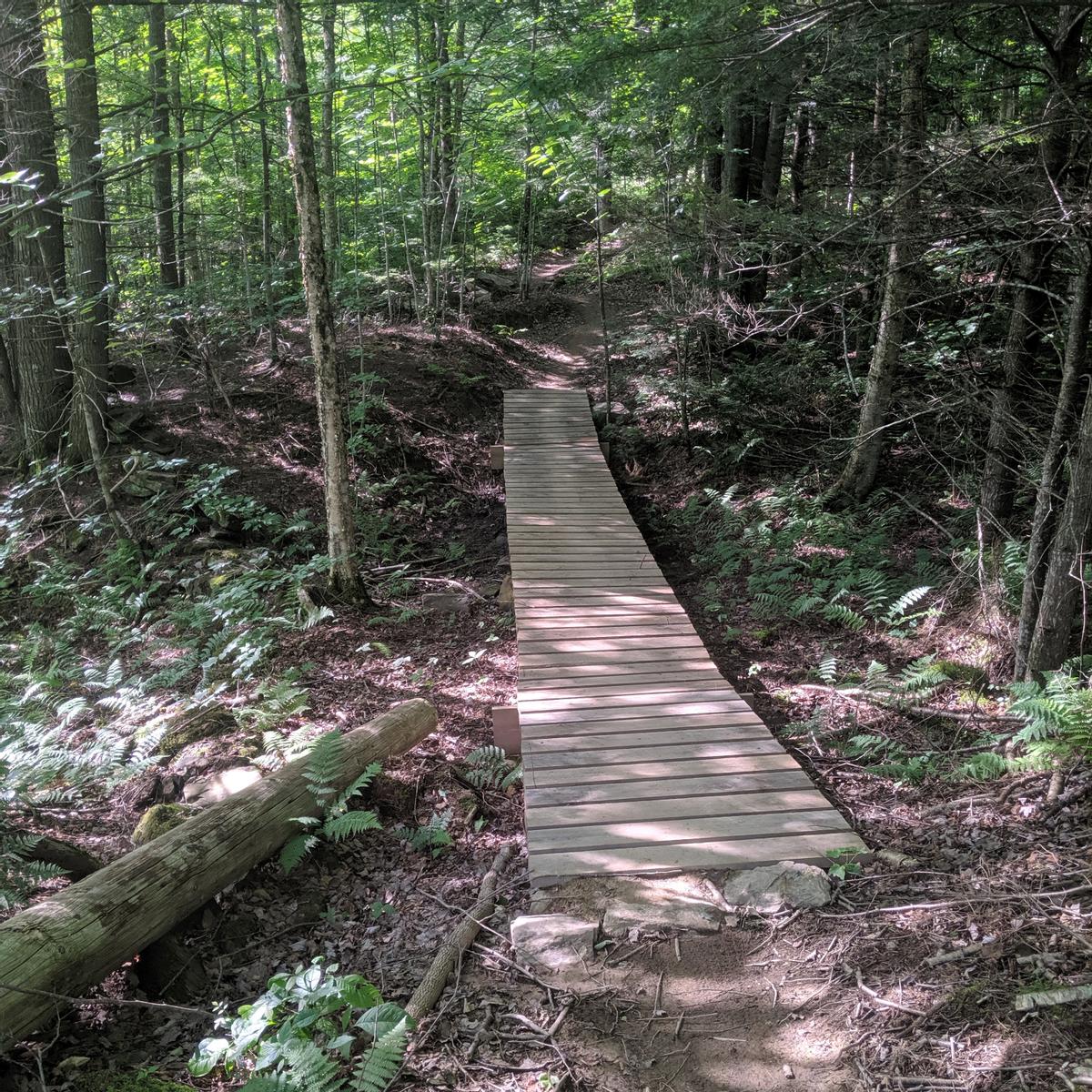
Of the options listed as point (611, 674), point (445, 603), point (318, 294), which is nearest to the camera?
point (611, 674)

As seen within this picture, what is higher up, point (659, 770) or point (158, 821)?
point (659, 770)

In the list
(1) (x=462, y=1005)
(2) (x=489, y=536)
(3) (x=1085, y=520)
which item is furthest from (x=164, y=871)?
(2) (x=489, y=536)

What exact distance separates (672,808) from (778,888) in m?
0.70

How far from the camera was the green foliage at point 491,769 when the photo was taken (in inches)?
186

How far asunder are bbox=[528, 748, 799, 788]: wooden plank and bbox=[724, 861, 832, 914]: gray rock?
824 mm

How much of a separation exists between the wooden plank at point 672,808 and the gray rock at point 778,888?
458 mm

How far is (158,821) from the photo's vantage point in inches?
166

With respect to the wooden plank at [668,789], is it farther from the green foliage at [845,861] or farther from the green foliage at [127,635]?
the green foliage at [127,635]

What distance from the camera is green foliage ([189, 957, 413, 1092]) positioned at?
2.18m

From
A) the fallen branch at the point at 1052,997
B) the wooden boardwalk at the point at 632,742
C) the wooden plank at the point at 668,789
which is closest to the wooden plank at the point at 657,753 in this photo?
the wooden boardwalk at the point at 632,742

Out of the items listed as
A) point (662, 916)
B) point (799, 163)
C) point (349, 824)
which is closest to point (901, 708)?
point (662, 916)

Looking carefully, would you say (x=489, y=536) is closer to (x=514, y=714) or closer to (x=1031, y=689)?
(x=514, y=714)

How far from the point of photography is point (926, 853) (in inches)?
136

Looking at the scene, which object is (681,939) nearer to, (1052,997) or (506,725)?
(1052,997)
